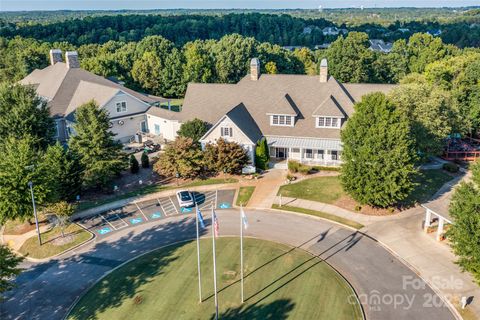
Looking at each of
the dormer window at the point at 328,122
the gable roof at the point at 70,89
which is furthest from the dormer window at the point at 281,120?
the gable roof at the point at 70,89

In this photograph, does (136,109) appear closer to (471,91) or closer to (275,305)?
(275,305)

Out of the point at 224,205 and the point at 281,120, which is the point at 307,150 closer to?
the point at 281,120

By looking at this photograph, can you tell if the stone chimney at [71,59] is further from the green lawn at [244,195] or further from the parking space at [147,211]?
the green lawn at [244,195]

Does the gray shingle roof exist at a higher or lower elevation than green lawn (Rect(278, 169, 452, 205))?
higher

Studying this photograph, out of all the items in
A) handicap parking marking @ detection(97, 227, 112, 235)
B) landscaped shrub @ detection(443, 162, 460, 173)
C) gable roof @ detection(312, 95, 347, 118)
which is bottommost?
handicap parking marking @ detection(97, 227, 112, 235)

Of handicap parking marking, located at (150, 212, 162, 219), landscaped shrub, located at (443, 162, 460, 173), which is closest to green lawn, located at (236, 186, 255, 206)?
handicap parking marking, located at (150, 212, 162, 219)

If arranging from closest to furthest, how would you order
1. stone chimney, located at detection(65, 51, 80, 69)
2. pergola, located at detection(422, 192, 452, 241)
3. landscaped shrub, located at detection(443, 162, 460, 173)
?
1. pergola, located at detection(422, 192, 452, 241)
2. landscaped shrub, located at detection(443, 162, 460, 173)
3. stone chimney, located at detection(65, 51, 80, 69)

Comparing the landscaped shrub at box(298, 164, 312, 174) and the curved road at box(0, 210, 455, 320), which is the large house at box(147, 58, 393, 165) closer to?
the landscaped shrub at box(298, 164, 312, 174)
